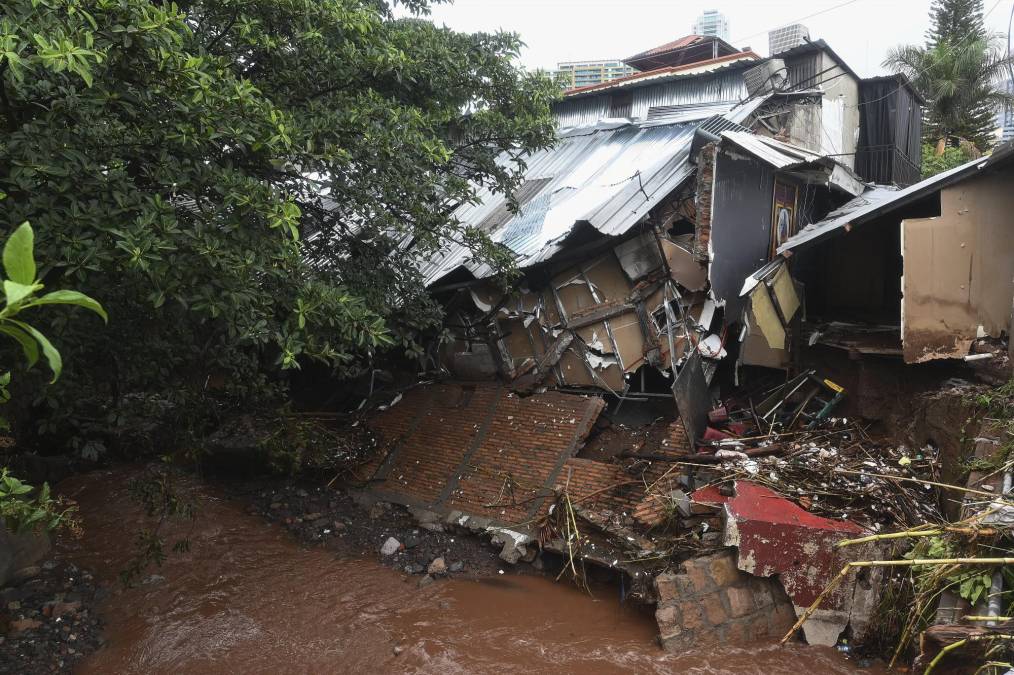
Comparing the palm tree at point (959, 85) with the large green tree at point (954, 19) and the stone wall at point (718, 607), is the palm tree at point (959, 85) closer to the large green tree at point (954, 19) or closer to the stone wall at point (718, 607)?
the large green tree at point (954, 19)

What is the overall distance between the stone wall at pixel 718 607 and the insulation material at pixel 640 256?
365 cm

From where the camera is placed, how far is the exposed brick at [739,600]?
518 cm

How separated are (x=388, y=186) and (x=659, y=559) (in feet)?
12.9

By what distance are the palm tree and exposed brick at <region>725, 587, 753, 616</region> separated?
1856cm

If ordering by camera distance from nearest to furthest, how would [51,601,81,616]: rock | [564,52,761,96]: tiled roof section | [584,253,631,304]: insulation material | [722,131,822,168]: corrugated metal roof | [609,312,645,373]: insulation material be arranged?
[51,601,81,616]: rock < [722,131,822,168]: corrugated metal roof < [609,312,645,373]: insulation material < [584,253,631,304]: insulation material < [564,52,761,96]: tiled roof section

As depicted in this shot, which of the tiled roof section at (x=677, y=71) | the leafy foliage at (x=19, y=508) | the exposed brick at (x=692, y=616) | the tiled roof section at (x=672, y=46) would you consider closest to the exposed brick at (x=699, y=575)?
the exposed brick at (x=692, y=616)

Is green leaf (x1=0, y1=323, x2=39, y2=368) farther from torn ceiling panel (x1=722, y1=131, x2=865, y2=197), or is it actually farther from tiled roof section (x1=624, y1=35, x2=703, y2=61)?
tiled roof section (x1=624, y1=35, x2=703, y2=61)

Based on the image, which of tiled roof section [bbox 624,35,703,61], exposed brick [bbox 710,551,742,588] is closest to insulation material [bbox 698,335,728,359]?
exposed brick [bbox 710,551,742,588]

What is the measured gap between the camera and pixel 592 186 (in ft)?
30.1

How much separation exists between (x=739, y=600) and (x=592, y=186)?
5660mm

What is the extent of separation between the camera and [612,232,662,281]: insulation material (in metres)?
7.93

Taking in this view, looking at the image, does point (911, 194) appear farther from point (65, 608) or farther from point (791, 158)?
point (65, 608)

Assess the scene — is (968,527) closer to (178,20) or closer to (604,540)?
(604,540)

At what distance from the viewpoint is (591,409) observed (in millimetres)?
7707
